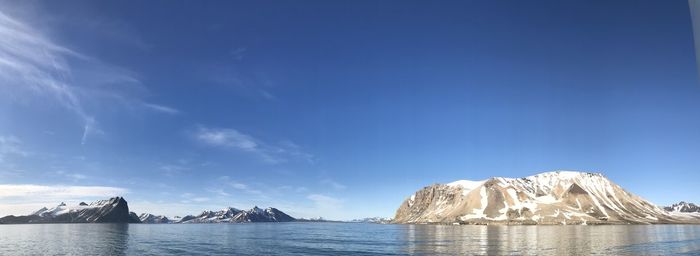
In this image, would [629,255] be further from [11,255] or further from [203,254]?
[11,255]

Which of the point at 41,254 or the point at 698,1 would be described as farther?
the point at 41,254

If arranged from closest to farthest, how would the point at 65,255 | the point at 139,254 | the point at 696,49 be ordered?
1. the point at 696,49
2. the point at 65,255
3. the point at 139,254

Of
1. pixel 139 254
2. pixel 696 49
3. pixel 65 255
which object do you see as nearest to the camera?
pixel 696 49

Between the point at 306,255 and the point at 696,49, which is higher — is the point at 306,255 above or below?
below

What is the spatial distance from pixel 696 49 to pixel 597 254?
339 ft

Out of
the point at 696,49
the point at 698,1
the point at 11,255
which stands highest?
the point at 698,1

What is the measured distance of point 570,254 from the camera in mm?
97062

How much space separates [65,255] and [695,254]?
13966 centimetres

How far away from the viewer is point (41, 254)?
310 ft

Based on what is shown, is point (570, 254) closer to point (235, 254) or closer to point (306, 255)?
point (306, 255)

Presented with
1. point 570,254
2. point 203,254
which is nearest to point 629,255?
point 570,254

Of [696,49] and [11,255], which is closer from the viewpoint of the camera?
[696,49]

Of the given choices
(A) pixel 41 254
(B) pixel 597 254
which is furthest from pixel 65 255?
(B) pixel 597 254

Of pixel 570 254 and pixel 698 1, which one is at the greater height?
pixel 698 1
